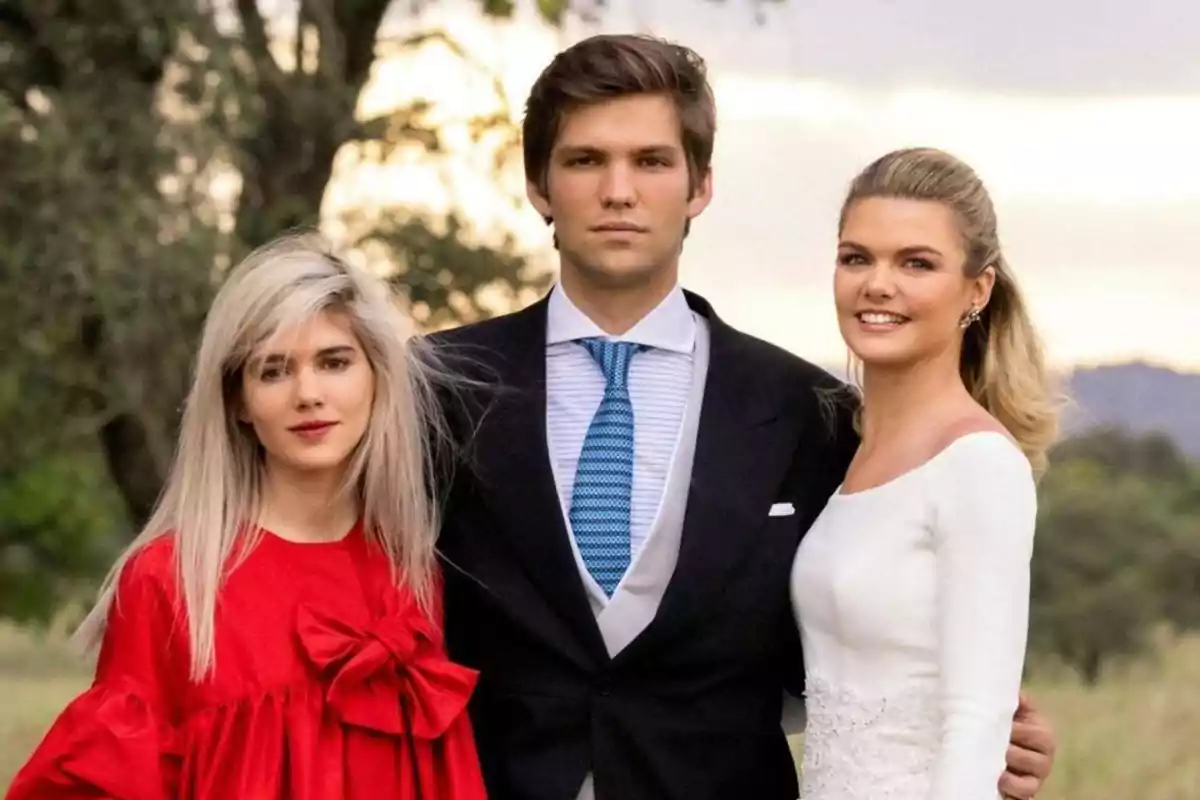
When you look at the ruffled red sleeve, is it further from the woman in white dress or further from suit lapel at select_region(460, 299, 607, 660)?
the woman in white dress

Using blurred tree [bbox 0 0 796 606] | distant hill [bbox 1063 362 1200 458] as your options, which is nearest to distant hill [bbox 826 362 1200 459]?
distant hill [bbox 1063 362 1200 458]

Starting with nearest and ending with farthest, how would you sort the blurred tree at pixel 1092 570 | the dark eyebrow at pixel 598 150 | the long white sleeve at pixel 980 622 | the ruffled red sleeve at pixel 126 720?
1. the long white sleeve at pixel 980 622
2. the ruffled red sleeve at pixel 126 720
3. the dark eyebrow at pixel 598 150
4. the blurred tree at pixel 1092 570

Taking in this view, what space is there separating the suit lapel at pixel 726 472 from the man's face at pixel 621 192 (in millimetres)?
181

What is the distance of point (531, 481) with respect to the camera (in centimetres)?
300

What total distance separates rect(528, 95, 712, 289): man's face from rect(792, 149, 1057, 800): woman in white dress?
31 cm

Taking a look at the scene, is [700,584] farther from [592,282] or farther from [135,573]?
[135,573]

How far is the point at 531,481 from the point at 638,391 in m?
0.22

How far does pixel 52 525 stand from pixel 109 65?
4119 millimetres

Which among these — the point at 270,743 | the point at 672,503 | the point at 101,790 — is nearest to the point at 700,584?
→ the point at 672,503

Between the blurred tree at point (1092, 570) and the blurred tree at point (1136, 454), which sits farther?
the blurred tree at point (1136, 454)

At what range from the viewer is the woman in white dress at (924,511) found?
256 centimetres

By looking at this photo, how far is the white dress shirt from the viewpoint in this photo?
3.02 metres

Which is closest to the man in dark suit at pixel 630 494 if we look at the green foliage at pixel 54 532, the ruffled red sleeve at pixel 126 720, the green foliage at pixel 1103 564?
the ruffled red sleeve at pixel 126 720

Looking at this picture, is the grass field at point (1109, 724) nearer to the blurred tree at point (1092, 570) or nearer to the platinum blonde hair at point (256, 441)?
the blurred tree at point (1092, 570)
